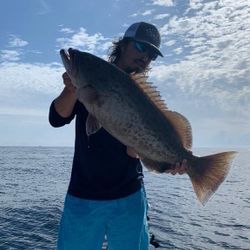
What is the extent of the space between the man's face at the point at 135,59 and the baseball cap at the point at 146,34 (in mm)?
115

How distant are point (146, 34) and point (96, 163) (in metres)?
1.96

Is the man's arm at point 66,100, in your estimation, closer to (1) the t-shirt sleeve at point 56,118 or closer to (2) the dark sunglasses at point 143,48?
(1) the t-shirt sleeve at point 56,118

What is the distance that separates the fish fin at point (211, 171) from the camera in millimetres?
5234

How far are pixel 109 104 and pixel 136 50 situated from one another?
1315mm

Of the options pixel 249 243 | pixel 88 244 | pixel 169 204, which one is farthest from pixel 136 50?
pixel 169 204

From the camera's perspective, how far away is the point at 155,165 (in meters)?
5.14

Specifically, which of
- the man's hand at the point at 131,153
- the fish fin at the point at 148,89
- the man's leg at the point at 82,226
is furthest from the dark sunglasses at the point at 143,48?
the man's leg at the point at 82,226

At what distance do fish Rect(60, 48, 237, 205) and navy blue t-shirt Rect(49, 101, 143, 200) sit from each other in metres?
0.59

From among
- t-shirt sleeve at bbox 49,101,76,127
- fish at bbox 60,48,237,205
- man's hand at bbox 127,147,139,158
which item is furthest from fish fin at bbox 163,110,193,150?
t-shirt sleeve at bbox 49,101,76,127

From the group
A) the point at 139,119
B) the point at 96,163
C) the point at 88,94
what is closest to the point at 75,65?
the point at 88,94

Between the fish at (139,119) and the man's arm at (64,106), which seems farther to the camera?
the man's arm at (64,106)

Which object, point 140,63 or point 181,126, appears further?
point 140,63

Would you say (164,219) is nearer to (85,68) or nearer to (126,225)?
(126,225)

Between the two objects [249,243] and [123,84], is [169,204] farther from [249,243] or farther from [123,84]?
[123,84]
